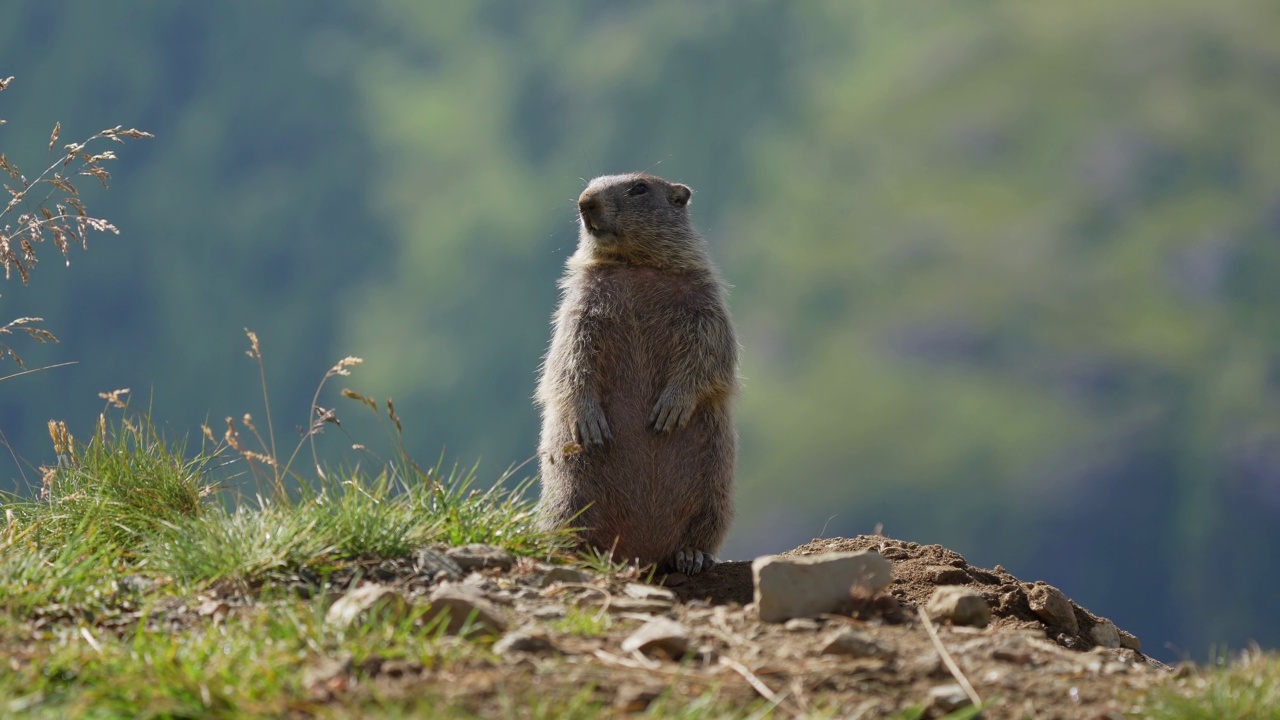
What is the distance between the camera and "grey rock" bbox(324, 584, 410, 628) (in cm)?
399

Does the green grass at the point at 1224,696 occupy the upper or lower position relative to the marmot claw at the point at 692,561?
upper

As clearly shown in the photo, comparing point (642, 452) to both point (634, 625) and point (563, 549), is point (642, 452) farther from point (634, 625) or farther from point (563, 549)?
point (634, 625)

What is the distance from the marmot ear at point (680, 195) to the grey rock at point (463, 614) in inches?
169

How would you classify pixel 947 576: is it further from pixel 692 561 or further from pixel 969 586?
pixel 692 561

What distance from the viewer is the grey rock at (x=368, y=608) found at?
3992mm

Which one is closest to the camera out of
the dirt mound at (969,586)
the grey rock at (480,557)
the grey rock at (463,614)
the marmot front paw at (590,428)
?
the grey rock at (463,614)

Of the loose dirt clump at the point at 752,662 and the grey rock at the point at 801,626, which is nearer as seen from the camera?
the loose dirt clump at the point at 752,662

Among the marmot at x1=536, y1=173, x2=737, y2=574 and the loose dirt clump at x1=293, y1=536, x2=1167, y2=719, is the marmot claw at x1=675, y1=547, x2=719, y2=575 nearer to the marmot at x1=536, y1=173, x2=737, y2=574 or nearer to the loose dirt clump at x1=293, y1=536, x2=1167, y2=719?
the marmot at x1=536, y1=173, x2=737, y2=574

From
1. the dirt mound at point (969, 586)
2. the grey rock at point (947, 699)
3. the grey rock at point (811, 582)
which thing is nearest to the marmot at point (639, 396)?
the dirt mound at point (969, 586)

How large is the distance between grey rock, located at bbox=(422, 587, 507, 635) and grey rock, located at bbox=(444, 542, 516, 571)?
84 cm

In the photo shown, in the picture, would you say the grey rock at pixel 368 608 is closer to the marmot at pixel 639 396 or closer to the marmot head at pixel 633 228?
the marmot at pixel 639 396

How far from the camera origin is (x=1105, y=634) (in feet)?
20.9

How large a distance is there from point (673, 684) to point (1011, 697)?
109 cm

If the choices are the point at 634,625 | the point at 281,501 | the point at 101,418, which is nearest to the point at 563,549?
the point at 281,501
